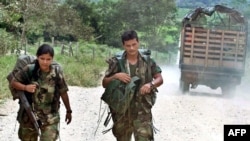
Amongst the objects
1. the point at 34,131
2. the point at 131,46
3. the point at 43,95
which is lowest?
the point at 34,131

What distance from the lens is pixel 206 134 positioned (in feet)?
28.9

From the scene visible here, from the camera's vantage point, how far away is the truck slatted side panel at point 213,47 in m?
16.0

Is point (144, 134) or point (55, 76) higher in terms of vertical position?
point (55, 76)

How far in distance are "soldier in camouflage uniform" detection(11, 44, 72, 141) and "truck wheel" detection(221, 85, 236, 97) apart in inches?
451

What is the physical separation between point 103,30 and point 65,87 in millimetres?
44611

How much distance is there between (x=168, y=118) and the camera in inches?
413

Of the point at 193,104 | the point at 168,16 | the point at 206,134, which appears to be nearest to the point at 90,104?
the point at 193,104

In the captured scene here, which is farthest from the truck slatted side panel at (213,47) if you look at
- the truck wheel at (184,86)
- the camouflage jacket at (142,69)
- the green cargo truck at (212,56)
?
the camouflage jacket at (142,69)

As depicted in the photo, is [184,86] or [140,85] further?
[184,86]

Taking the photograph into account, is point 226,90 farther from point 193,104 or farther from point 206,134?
point 206,134

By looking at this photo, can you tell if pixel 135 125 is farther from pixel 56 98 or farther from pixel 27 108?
pixel 27 108

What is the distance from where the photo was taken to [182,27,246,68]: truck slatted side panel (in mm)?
15953

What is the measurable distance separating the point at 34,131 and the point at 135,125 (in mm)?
967

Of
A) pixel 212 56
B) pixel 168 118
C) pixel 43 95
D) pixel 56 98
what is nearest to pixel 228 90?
pixel 212 56
